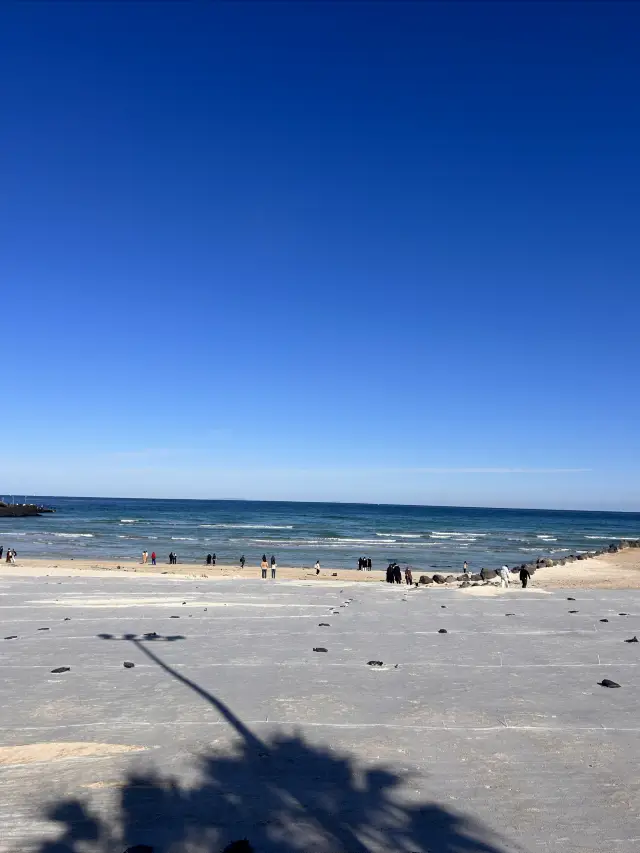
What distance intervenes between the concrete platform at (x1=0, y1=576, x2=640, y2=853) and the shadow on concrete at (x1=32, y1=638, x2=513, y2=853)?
0.03 meters

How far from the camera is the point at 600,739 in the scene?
9.13m

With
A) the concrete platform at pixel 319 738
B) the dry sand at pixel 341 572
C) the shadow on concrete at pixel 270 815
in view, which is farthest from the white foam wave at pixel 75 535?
the shadow on concrete at pixel 270 815

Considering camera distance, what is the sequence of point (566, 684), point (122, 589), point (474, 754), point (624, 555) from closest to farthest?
point (474, 754) < point (566, 684) < point (122, 589) < point (624, 555)

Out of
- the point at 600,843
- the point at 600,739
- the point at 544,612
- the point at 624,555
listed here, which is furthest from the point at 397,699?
the point at 624,555

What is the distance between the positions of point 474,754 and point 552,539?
326 feet

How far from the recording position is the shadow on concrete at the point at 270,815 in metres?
6.22

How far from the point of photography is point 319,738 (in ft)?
29.8

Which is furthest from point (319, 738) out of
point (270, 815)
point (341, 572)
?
point (341, 572)

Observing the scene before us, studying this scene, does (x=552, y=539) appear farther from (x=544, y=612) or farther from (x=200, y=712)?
(x=200, y=712)

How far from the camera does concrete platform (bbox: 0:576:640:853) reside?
6527mm

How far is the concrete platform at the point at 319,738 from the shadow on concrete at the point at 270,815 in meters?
0.03

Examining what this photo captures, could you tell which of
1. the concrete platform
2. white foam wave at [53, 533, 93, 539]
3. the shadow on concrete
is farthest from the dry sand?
the shadow on concrete

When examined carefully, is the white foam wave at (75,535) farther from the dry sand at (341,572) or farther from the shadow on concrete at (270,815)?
the shadow on concrete at (270,815)

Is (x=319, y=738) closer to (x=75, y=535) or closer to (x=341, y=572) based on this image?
(x=341, y=572)
